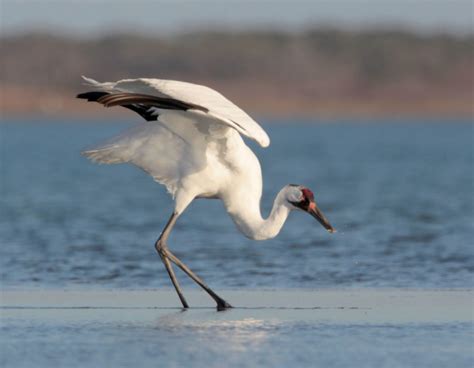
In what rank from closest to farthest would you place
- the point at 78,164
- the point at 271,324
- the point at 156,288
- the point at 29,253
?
the point at 271,324 → the point at 156,288 → the point at 29,253 → the point at 78,164

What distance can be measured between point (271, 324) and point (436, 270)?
3.90 m

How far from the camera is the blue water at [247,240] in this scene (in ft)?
47.9

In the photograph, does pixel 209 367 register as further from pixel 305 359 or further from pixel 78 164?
pixel 78 164

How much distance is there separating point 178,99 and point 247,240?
6.20 meters

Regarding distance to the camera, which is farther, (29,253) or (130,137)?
(29,253)

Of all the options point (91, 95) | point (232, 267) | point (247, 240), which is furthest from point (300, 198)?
point (247, 240)

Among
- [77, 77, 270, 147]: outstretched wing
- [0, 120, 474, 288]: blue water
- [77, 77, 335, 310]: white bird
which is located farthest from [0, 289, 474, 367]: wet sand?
[77, 77, 270, 147]: outstretched wing

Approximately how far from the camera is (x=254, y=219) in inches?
512

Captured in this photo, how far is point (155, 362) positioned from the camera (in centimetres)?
975

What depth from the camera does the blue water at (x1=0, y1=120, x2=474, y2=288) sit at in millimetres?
14586

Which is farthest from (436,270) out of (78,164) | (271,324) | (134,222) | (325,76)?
(325,76)

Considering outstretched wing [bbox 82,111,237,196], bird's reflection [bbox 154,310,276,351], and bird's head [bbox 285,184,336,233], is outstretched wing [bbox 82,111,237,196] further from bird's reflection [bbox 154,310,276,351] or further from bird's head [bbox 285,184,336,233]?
bird's reflection [bbox 154,310,276,351]

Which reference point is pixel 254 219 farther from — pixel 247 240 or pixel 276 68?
pixel 276 68

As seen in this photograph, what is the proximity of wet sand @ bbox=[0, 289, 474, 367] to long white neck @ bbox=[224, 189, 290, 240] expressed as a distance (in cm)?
61
